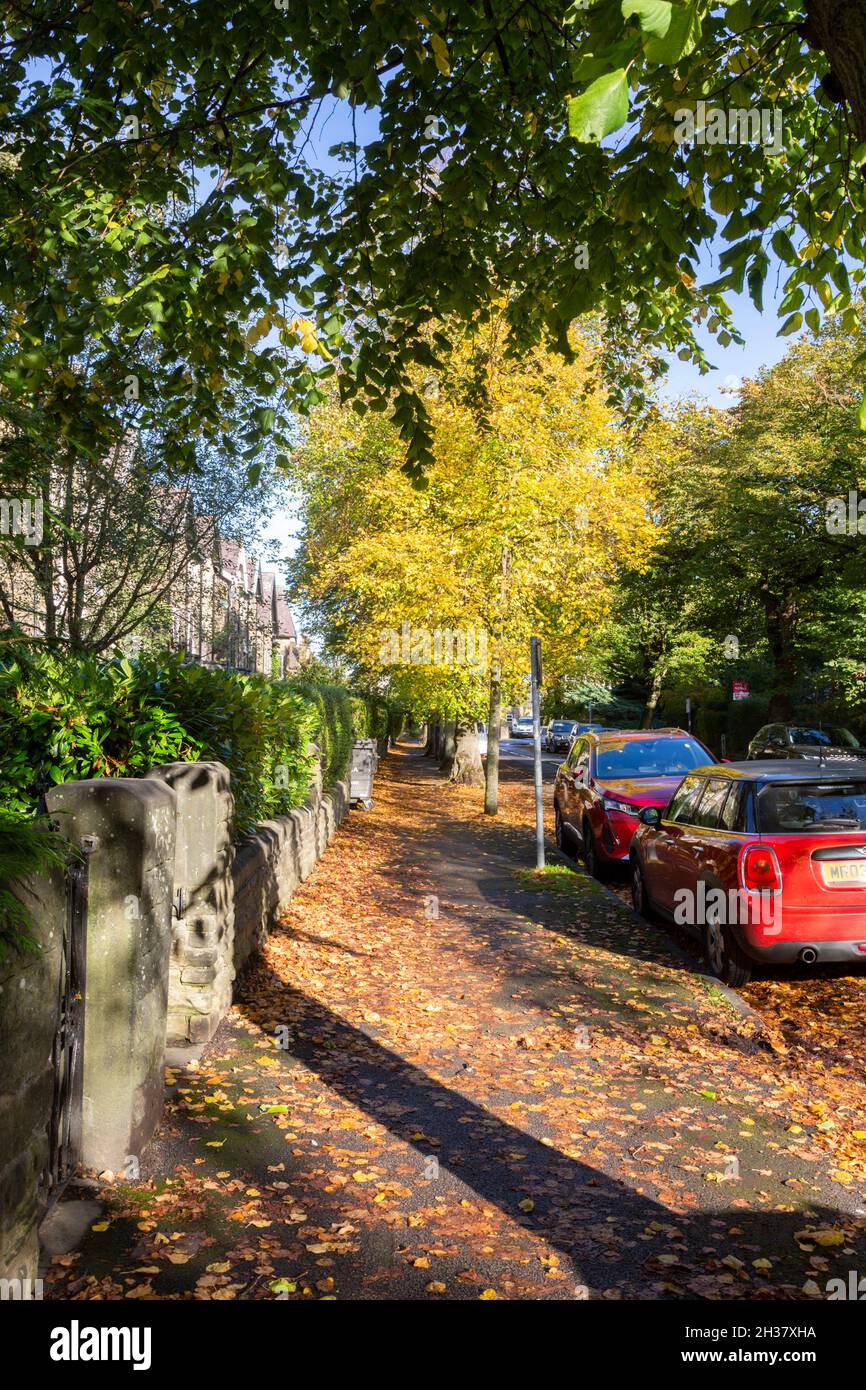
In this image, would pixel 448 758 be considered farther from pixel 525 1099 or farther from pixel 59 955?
pixel 59 955

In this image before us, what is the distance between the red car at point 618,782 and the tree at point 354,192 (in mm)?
6033

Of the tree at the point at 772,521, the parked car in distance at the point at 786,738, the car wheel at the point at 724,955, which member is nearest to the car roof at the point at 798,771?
the car wheel at the point at 724,955

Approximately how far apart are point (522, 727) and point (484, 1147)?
Answer: 75.7 meters

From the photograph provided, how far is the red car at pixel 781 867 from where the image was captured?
23.2ft

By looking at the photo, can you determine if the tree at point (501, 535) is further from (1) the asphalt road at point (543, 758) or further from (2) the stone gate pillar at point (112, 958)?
(1) the asphalt road at point (543, 758)

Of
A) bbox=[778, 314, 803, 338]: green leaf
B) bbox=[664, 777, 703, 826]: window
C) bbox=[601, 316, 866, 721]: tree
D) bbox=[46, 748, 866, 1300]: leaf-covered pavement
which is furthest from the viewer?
bbox=[601, 316, 866, 721]: tree

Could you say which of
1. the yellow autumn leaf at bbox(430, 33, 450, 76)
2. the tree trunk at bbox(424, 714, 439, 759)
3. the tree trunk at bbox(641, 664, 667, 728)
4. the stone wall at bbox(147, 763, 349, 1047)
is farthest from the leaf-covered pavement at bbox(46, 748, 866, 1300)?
the tree trunk at bbox(641, 664, 667, 728)

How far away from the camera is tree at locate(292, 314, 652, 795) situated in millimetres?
18422

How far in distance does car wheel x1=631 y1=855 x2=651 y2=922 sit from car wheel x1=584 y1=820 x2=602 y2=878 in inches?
93.8

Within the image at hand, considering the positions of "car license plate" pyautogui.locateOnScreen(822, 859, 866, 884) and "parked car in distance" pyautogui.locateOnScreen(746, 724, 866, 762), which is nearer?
"car license plate" pyautogui.locateOnScreen(822, 859, 866, 884)

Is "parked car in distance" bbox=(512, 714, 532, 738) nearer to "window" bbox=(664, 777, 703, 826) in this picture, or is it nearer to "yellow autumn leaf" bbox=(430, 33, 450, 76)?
"window" bbox=(664, 777, 703, 826)

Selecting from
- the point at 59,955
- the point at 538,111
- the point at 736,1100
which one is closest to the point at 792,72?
the point at 538,111

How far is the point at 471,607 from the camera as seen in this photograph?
1917 cm

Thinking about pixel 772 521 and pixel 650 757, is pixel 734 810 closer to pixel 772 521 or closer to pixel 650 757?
pixel 650 757
